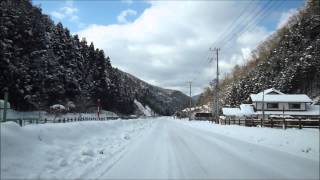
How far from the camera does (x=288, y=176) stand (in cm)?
1014

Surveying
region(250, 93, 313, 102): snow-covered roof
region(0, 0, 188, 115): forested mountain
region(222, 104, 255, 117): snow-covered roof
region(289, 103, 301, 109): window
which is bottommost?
region(222, 104, 255, 117): snow-covered roof

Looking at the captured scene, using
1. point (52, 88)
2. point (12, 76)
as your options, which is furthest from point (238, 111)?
point (12, 76)

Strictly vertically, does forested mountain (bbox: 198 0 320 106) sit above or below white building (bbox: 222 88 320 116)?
above

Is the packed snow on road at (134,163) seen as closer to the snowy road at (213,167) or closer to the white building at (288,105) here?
the snowy road at (213,167)

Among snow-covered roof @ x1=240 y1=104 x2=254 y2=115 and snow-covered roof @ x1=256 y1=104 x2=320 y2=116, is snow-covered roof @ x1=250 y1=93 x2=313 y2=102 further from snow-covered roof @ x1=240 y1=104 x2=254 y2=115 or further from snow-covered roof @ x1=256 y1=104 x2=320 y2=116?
snow-covered roof @ x1=240 y1=104 x2=254 y2=115

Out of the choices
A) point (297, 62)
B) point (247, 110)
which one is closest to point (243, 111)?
point (247, 110)

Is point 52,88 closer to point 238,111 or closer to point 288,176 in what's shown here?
point 238,111

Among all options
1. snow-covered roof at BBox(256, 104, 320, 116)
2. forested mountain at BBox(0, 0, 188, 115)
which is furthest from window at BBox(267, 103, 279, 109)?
forested mountain at BBox(0, 0, 188, 115)

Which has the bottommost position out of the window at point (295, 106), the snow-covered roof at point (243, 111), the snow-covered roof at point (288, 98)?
the snow-covered roof at point (243, 111)

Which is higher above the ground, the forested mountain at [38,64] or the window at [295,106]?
the forested mountain at [38,64]

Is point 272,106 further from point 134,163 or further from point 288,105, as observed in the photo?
point 134,163

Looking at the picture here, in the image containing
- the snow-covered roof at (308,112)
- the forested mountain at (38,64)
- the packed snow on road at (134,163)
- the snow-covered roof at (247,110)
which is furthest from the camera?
the snow-covered roof at (247,110)

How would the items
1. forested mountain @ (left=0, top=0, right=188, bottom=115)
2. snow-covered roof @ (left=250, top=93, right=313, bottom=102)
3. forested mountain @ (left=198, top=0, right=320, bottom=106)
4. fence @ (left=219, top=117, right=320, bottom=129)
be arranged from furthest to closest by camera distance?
1. forested mountain @ (left=198, top=0, right=320, bottom=106)
2. snow-covered roof @ (left=250, top=93, right=313, bottom=102)
3. forested mountain @ (left=0, top=0, right=188, bottom=115)
4. fence @ (left=219, top=117, right=320, bottom=129)

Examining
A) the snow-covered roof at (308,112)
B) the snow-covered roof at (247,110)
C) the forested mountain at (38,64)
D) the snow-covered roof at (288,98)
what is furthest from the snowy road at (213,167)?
the snow-covered roof at (247,110)
